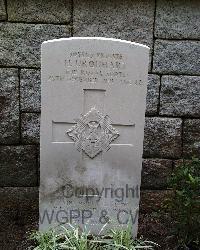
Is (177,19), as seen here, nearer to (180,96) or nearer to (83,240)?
(180,96)

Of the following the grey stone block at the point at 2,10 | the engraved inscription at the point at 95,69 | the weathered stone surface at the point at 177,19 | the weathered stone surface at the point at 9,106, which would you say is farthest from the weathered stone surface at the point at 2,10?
the weathered stone surface at the point at 177,19

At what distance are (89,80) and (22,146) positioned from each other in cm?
110

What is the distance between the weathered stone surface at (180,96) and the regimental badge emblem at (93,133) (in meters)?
0.83

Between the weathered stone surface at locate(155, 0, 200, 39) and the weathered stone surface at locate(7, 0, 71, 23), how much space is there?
0.73 m

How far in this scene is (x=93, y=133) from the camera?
9.04ft

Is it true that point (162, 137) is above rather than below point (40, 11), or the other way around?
below

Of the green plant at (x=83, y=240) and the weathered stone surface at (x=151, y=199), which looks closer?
the green plant at (x=83, y=240)

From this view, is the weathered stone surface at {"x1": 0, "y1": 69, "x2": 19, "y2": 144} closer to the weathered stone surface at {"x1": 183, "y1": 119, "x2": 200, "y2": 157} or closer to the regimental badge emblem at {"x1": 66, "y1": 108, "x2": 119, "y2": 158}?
the regimental badge emblem at {"x1": 66, "y1": 108, "x2": 119, "y2": 158}

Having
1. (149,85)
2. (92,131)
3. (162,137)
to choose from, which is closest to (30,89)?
(92,131)

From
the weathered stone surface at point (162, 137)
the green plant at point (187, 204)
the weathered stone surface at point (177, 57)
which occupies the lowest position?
the green plant at point (187, 204)

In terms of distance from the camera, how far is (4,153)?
3.46m

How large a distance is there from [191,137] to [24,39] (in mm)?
1617

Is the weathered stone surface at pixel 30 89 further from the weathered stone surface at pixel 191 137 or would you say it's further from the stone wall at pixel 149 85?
the weathered stone surface at pixel 191 137

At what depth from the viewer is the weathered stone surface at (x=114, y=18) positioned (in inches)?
126
